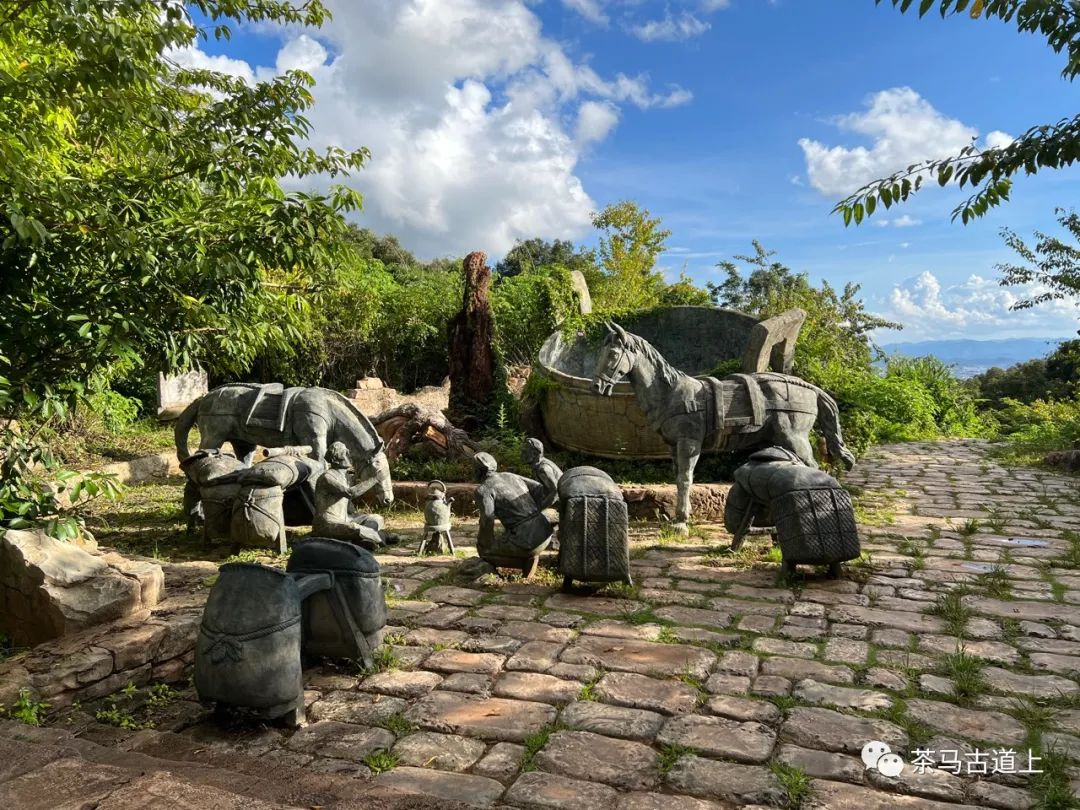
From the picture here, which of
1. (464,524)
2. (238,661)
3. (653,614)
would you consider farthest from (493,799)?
(464,524)

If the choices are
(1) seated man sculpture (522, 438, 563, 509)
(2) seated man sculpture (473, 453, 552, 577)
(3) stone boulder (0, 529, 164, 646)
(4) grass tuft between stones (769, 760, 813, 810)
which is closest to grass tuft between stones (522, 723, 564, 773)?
(4) grass tuft between stones (769, 760, 813, 810)

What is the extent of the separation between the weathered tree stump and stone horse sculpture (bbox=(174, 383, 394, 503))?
4106 millimetres

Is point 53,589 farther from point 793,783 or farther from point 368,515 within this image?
point 793,783

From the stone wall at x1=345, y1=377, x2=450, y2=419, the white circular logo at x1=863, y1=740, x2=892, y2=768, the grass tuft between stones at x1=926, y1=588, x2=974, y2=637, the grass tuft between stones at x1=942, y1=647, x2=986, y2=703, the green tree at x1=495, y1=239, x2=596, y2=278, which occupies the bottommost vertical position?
the white circular logo at x1=863, y1=740, x2=892, y2=768

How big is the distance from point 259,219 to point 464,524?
4.22 metres

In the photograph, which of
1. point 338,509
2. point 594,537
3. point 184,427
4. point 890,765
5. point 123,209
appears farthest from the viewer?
point 184,427

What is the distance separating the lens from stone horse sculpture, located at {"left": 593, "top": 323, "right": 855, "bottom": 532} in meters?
7.05

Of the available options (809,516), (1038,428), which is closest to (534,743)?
(809,516)

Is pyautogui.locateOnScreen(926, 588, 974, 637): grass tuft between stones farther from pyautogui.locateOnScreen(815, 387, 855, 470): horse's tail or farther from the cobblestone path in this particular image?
pyautogui.locateOnScreen(815, 387, 855, 470): horse's tail

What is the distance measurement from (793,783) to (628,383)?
611cm

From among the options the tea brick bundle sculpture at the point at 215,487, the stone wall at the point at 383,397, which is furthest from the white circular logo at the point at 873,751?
the stone wall at the point at 383,397

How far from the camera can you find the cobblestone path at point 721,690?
2.78 m

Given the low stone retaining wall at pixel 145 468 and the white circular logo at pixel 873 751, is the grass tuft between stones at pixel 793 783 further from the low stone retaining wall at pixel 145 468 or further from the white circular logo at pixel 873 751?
the low stone retaining wall at pixel 145 468

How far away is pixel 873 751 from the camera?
9.77ft
